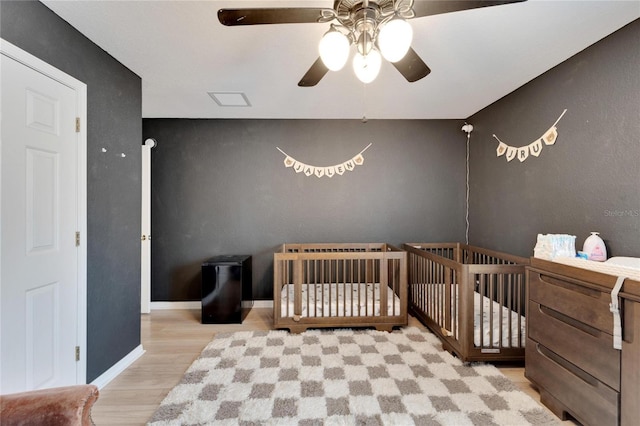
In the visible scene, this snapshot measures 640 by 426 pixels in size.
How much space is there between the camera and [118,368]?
202cm

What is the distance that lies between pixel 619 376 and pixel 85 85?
130 inches

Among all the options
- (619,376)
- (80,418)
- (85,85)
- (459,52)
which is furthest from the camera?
(459,52)

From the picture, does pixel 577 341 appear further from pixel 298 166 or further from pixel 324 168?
pixel 298 166

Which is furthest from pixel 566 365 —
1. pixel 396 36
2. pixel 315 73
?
pixel 315 73

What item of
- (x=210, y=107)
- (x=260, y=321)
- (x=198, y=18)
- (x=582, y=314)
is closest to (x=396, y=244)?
(x=260, y=321)

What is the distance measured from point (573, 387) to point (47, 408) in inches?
88.2

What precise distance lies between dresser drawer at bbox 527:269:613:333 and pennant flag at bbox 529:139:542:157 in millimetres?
1167

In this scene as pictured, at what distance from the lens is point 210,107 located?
301 cm

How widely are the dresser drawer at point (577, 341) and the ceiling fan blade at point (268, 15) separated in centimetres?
197

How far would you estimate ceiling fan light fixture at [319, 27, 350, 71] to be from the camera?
117 cm

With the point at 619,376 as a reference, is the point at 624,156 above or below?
above

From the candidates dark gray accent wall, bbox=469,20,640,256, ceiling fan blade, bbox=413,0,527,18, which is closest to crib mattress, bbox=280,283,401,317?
dark gray accent wall, bbox=469,20,640,256

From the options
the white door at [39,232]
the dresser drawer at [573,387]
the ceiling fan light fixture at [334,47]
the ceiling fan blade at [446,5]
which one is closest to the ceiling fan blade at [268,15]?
the ceiling fan light fixture at [334,47]

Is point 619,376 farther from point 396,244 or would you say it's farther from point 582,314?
point 396,244
